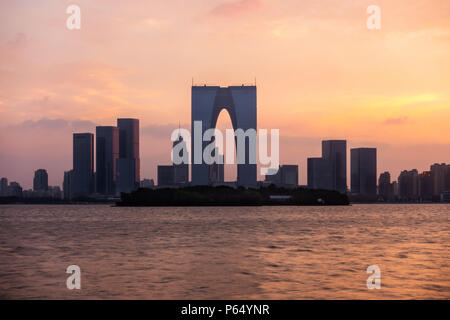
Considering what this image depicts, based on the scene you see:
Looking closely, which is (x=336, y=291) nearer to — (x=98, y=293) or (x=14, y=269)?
(x=98, y=293)

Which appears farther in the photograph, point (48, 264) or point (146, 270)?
point (48, 264)
